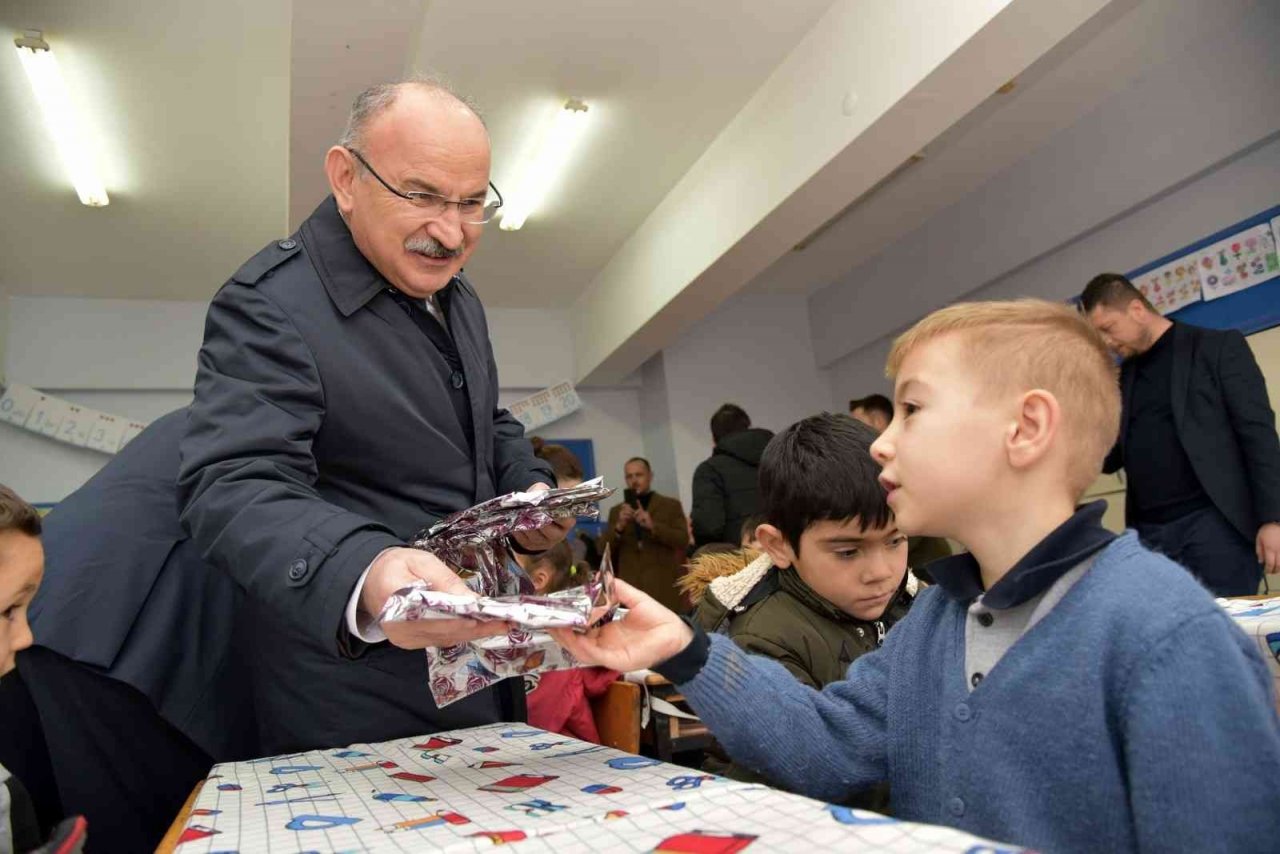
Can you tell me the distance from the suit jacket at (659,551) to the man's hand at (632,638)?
469 cm

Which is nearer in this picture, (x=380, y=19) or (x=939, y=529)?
(x=939, y=529)

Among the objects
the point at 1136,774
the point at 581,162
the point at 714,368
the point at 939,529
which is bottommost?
the point at 1136,774

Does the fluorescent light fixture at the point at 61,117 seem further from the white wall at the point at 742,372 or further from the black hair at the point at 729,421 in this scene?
the white wall at the point at 742,372

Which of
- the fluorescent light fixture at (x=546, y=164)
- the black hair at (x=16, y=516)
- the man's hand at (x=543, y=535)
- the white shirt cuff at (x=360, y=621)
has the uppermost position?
the fluorescent light fixture at (x=546, y=164)

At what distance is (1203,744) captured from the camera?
0.70m

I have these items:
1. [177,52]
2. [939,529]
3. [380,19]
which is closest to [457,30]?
[380,19]

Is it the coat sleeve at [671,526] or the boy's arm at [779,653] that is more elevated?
the coat sleeve at [671,526]

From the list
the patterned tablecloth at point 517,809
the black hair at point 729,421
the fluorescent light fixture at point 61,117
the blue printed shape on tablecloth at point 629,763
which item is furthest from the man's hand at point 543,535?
the fluorescent light fixture at point 61,117

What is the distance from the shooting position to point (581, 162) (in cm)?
538

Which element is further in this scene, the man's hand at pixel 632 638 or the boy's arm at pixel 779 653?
the boy's arm at pixel 779 653

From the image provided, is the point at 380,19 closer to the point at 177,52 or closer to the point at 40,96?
the point at 177,52

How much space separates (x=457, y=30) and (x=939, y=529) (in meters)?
3.78

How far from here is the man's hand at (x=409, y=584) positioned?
842 millimetres

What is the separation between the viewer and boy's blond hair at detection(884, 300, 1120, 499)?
3.21 ft
